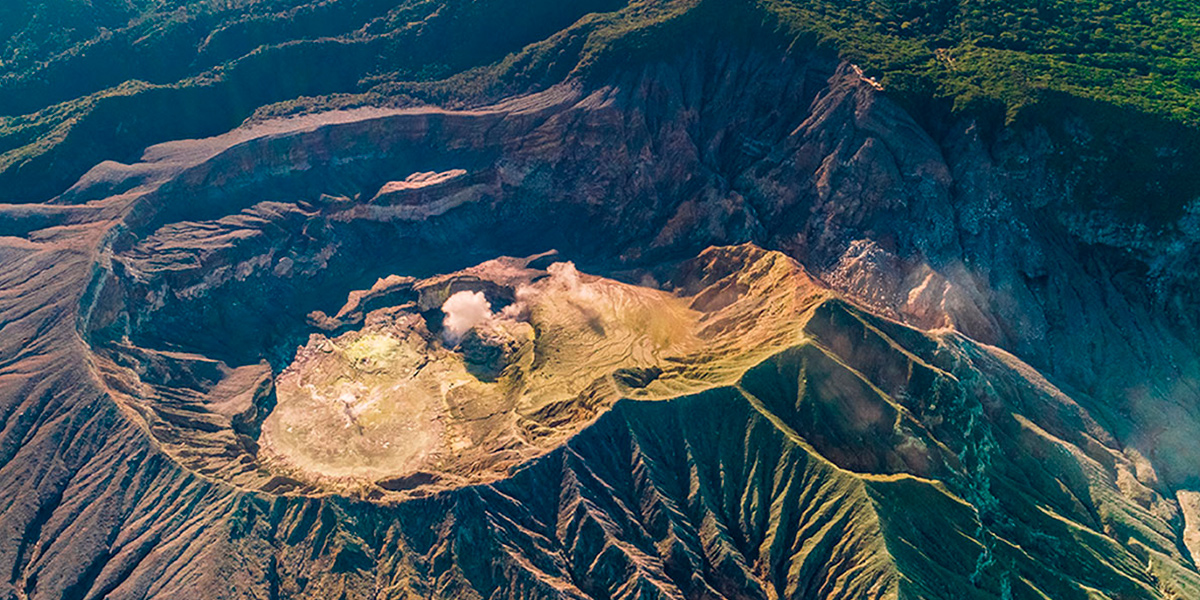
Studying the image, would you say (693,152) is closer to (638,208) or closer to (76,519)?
(638,208)

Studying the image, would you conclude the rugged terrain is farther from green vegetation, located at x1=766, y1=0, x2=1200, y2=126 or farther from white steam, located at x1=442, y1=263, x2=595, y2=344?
green vegetation, located at x1=766, y1=0, x2=1200, y2=126

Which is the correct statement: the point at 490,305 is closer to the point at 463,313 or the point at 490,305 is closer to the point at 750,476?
the point at 463,313

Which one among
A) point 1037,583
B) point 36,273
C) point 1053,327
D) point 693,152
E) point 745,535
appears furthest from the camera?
point 693,152

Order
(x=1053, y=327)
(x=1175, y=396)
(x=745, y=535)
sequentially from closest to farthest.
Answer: (x=745, y=535) → (x=1175, y=396) → (x=1053, y=327)

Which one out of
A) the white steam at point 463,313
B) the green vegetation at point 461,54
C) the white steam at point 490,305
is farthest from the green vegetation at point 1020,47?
the white steam at point 463,313

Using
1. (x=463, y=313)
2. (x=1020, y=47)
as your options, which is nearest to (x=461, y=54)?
(x=463, y=313)

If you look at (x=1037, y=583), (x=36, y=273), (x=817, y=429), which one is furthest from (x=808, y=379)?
(x=36, y=273)

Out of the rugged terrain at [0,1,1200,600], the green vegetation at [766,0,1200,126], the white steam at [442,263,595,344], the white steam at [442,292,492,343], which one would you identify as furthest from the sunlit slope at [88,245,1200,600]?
the green vegetation at [766,0,1200,126]
